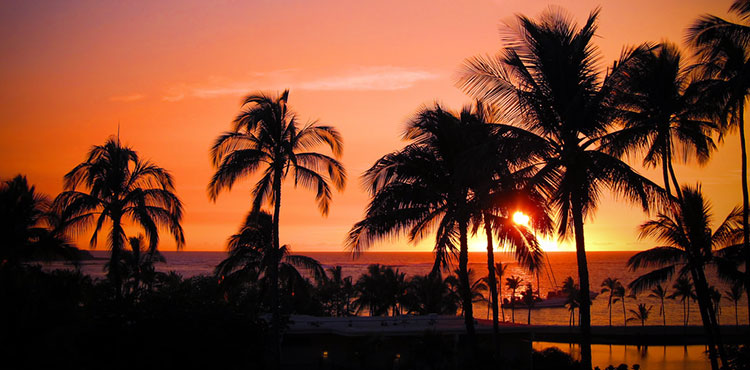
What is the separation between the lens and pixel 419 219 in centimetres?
1722

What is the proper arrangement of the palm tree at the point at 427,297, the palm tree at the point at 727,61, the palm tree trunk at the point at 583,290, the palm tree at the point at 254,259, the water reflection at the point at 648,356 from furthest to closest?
1. the palm tree at the point at 427,297
2. the water reflection at the point at 648,356
3. the palm tree at the point at 254,259
4. the palm tree at the point at 727,61
5. the palm tree trunk at the point at 583,290

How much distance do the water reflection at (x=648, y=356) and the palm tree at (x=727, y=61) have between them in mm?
23985

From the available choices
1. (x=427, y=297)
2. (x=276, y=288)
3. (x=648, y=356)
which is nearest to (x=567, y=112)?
(x=276, y=288)

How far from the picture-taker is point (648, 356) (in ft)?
135

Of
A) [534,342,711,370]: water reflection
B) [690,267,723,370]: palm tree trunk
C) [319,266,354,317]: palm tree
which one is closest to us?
[690,267,723,370]: palm tree trunk

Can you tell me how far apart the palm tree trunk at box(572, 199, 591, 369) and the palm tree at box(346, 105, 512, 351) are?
17.4 ft

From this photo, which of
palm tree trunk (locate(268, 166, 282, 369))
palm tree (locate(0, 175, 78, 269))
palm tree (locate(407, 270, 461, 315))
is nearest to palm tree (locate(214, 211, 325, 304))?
palm tree trunk (locate(268, 166, 282, 369))

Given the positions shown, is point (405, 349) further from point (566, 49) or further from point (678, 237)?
point (566, 49)

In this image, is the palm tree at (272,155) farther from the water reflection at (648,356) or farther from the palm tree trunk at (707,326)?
the water reflection at (648,356)

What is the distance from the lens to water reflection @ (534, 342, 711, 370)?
36.3 meters

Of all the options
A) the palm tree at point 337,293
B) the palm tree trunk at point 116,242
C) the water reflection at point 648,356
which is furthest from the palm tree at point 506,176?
the palm tree at point 337,293

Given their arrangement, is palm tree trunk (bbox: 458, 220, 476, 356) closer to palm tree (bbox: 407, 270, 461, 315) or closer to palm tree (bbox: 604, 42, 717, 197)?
palm tree (bbox: 604, 42, 717, 197)

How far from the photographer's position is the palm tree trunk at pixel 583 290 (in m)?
10.7

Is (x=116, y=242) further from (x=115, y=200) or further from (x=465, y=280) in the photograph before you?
(x=465, y=280)
